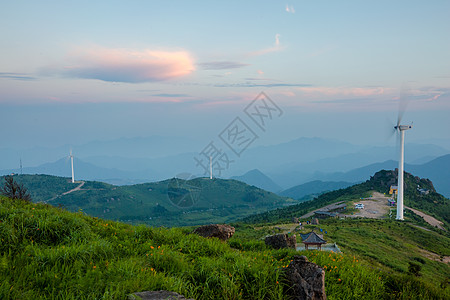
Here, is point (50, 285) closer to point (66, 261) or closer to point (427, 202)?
point (66, 261)

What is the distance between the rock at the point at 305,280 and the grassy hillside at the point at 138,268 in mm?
238

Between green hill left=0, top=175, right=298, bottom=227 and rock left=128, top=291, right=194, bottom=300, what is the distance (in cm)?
11401

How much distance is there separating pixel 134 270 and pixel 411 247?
5179cm

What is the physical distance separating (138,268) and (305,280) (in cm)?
383

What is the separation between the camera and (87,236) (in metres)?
8.14

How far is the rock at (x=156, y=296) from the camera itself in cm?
507

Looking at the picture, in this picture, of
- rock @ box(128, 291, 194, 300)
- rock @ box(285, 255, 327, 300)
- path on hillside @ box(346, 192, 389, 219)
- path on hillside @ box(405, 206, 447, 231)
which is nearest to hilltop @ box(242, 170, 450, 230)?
path on hillside @ box(346, 192, 389, 219)

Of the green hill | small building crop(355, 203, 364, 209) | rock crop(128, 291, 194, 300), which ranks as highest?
rock crop(128, 291, 194, 300)

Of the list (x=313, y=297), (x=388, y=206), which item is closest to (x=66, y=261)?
(x=313, y=297)

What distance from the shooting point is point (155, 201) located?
161500 mm

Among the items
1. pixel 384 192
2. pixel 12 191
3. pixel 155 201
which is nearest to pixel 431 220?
pixel 384 192

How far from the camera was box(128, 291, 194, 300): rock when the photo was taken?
16.6ft

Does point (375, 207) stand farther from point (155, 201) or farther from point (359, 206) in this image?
point (155, 201)

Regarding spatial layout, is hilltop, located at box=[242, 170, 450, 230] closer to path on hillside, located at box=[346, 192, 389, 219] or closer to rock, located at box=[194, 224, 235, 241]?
path on hillside, located at box=[346, 192, 389, 219]
